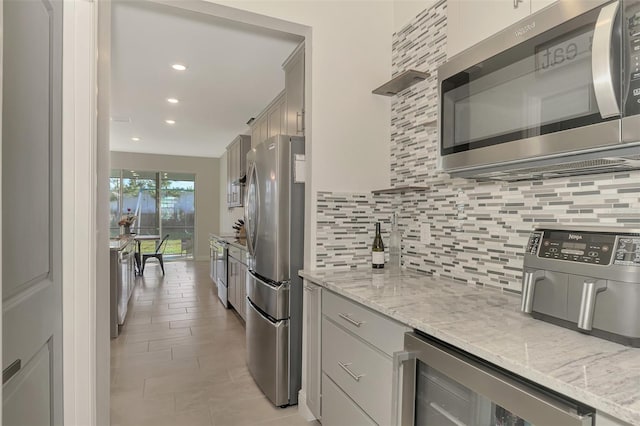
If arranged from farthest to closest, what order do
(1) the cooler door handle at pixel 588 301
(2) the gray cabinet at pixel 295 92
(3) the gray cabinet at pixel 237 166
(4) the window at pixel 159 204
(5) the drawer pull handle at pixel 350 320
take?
(4) the window at pixel 159 204
(3) the gray cabinet at pixel 237 166
(2) the gray cabinet at pixel 295 92
(5) the drawer pull handle at pixel 350 320
(1) the cooler door handle at pixel 588 301

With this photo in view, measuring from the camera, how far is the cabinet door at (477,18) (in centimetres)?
122

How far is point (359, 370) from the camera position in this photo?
58.7 inches

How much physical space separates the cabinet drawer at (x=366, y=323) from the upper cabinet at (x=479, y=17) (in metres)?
1.13

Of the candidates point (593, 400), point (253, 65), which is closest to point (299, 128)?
point (253, 65)

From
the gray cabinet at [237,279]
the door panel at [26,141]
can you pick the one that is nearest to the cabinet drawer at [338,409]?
the door panel at [26,141]

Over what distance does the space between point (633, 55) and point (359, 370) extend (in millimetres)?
1357

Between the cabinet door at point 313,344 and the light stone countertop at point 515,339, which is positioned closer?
the light stone countertop at point 515,339

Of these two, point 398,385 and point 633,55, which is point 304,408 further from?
point 633,55

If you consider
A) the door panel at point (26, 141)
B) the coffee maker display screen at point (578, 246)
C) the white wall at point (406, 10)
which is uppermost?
Result: the white wall at point (406, 10)

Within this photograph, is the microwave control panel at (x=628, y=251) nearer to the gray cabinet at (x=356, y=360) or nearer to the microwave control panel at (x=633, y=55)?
the microwave control panel at (x=633, y=55)

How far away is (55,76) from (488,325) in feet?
5.52

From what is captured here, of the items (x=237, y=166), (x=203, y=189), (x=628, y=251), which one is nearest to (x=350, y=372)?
(x=628, y=251)

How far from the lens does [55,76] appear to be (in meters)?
1.25

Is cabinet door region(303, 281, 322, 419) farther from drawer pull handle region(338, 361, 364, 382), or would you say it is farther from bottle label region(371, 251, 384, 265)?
bottle label region(371, 251, 384, 265)
